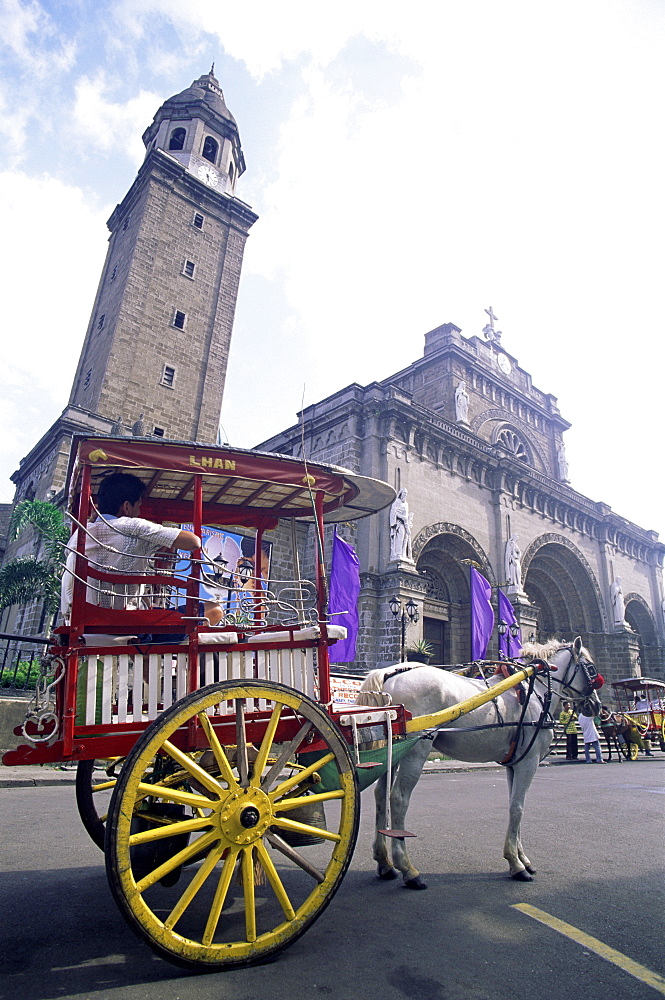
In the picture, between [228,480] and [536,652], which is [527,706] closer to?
[536,652]

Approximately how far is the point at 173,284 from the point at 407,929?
29.4 metres

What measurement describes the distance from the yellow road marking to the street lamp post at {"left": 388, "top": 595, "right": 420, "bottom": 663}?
46.2 feet

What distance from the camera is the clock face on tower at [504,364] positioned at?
1321 inches

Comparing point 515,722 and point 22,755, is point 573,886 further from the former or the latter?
point 22,755

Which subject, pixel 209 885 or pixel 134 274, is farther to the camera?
pixel 134 274

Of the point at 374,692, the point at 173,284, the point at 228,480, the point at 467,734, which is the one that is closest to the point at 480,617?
the point at 467,734

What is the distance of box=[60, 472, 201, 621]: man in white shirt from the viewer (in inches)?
144

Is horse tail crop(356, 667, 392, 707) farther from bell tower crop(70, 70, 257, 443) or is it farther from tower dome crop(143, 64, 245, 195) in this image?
tower dome crop(143, 64, 245, 195)

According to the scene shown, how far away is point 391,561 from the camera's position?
739 inches

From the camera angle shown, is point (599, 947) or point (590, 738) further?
point (590, 738)

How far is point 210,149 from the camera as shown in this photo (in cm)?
3216

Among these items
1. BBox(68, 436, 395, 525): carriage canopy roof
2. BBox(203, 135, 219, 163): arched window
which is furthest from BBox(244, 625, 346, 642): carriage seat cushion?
BBox(203, 135, 219, 163): arched window

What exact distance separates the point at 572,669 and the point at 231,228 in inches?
1234

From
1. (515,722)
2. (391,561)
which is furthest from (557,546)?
(515,722)
